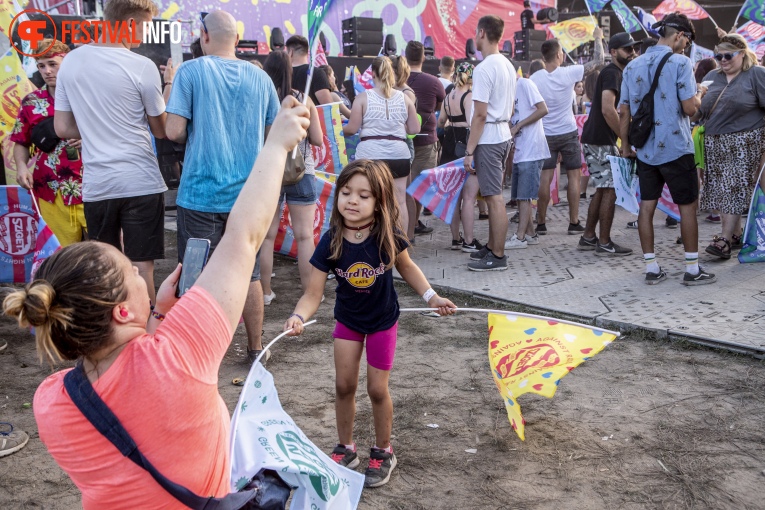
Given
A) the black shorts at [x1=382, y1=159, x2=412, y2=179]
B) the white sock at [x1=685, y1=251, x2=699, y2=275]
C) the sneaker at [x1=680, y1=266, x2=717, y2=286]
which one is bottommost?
the sneaker at [x1=680, y1=266, x2=717, y2=286]

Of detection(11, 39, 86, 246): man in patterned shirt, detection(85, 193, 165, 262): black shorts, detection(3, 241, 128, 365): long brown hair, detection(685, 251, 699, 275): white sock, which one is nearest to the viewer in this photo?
detection(3, 241, 128, 365): long brown hair

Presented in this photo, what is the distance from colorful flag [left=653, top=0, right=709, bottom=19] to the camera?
42.8ft

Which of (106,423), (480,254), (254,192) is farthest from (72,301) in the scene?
(480,254)

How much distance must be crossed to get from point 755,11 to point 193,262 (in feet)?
35.0

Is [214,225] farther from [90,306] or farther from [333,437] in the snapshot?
[90,306]

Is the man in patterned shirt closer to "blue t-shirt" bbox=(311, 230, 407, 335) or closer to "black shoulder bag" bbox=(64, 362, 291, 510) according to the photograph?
"blue t-shirt" bbox=(311, 230, 407, 335)

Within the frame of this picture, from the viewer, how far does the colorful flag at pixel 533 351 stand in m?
3.22

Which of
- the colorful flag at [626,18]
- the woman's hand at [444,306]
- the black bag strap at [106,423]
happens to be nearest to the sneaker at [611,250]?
the woman's hand at [444,306]

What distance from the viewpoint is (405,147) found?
6.83 m

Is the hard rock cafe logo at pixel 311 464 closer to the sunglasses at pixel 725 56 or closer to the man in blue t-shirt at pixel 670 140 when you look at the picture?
the man in blue t-shirt at pixel 670 140

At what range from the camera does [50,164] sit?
4.89m

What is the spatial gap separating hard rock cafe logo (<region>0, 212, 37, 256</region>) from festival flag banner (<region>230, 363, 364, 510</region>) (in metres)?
3.57

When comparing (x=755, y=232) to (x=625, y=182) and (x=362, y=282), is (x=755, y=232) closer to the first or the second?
(x=625, y=182)

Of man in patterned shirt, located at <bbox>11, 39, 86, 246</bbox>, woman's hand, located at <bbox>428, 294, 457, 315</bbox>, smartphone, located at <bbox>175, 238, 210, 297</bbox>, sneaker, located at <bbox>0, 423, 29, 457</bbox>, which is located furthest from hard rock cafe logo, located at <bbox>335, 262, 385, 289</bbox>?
man in patterned shirt, located at <bbox>11, 39, 86, 246</bbox>
